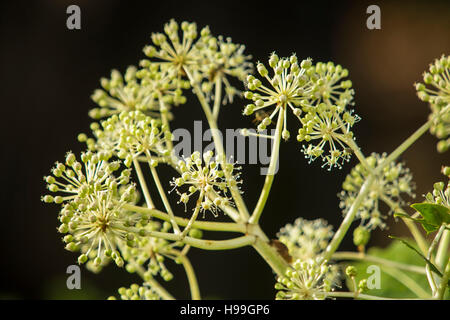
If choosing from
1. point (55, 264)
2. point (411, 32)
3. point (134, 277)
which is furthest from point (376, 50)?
point (55, 264)

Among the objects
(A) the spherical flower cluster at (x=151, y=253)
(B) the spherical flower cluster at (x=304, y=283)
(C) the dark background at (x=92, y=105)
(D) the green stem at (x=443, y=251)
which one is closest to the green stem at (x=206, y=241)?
(B) the spherical flower cluster at (x=304, y=283)

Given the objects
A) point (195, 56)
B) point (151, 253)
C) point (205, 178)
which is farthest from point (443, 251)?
point (195, 56)

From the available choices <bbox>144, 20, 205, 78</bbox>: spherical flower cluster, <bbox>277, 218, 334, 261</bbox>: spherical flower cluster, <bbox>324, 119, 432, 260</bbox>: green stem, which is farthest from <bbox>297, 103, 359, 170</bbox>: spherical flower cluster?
<bbox>144, 20, 205, 78</bbox>: spherical flower cluster

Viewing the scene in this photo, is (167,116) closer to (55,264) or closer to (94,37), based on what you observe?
(94,37)

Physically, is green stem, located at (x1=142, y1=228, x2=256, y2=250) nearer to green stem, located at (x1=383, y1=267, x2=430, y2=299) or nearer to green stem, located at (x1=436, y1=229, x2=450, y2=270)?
green stem, located at (x1=436, y1=229, x2=450, y2=270)

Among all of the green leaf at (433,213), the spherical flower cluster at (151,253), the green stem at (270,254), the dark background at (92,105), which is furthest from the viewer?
the dark background at (92,105)

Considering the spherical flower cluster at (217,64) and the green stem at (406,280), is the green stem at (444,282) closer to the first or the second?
the green stem at (406,280)

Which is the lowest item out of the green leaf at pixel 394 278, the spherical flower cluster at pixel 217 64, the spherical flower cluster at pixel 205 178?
the green leaf at pixel 394 278
